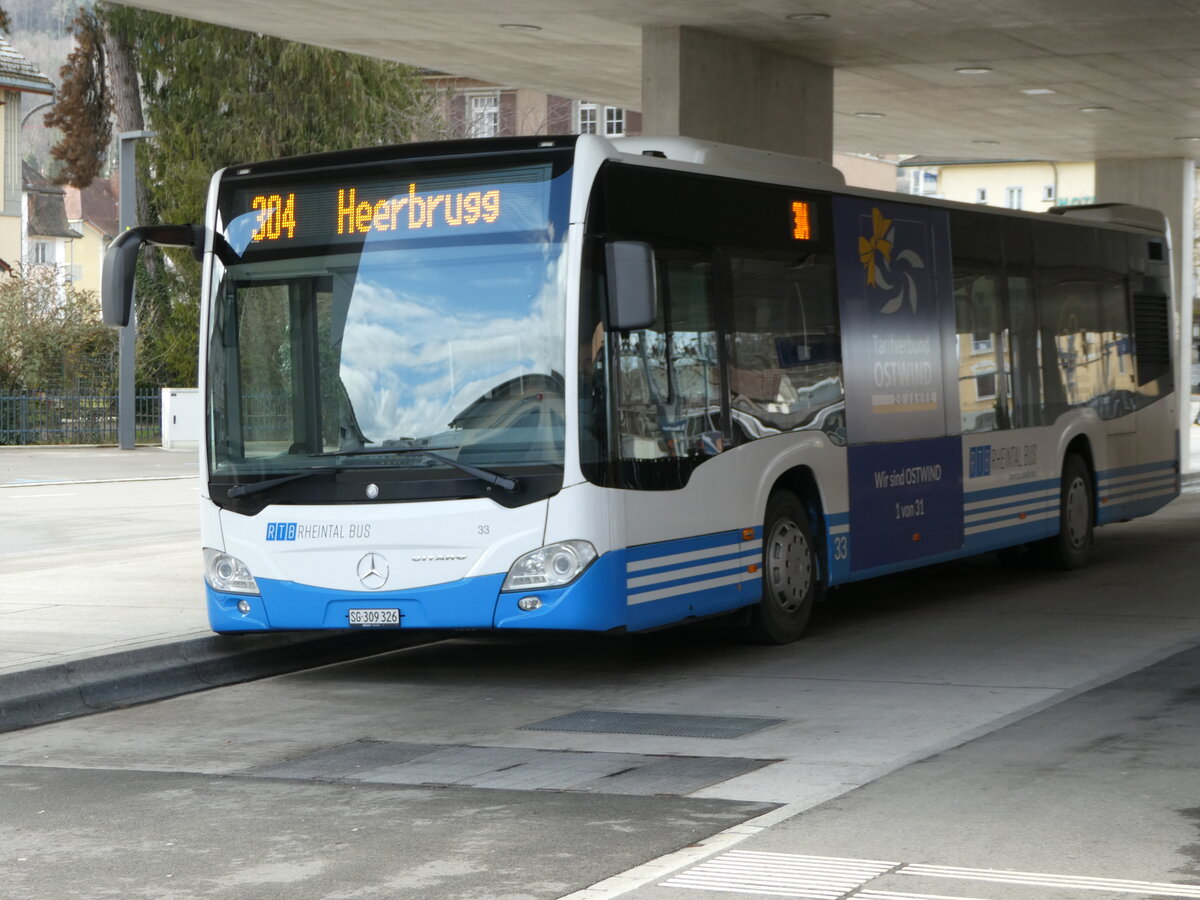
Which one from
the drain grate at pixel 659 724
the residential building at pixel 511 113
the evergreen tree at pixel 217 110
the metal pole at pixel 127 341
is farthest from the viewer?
the residential building at pixel 511 113

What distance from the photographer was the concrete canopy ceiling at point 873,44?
18.4m

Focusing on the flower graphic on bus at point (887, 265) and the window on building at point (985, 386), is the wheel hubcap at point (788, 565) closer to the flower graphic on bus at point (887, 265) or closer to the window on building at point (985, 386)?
the flower graphic on bus at point (887, 265)

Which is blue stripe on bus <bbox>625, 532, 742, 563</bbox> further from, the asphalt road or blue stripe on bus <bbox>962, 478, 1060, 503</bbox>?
blue stripe on bus <bbox>962, 478, 1060, 503</bbox>

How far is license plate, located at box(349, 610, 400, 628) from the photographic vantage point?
1038 centimetres

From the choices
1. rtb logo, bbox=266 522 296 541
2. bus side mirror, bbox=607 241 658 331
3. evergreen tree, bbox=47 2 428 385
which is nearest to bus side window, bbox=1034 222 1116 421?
bus side mirror, bbox=607 241 658 331

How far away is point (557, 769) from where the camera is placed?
8242mm

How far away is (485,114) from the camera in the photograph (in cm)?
6375

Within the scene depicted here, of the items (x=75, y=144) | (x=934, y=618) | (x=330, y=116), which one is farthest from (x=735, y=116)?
(x=75, y=144)

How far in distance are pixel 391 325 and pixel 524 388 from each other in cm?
84

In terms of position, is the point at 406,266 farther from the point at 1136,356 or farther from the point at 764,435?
the point at 1136,356

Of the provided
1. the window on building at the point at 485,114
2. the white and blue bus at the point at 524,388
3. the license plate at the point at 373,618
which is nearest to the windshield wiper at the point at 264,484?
the white and blue bus at the point at 524,388

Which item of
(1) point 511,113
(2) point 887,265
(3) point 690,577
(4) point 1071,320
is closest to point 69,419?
(1) point 511,113

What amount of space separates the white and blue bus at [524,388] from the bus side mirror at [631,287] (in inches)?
0.5

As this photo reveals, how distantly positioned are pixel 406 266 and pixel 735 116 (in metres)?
9.79
